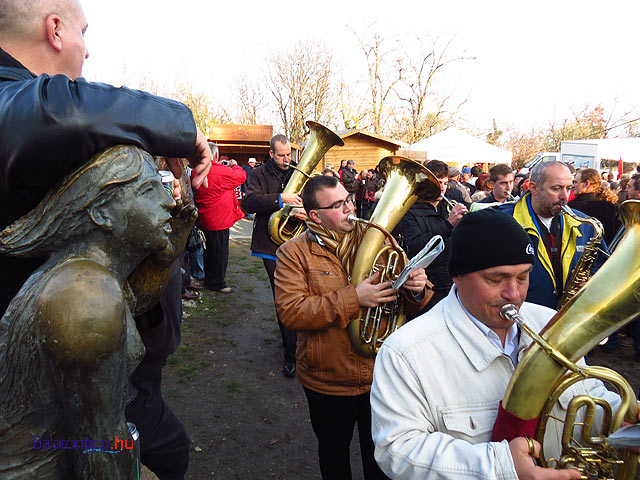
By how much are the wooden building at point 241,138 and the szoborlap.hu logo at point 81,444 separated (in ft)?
60.0

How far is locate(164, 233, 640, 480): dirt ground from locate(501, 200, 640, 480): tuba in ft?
7.40

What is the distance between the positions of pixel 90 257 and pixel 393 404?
120 centimetres

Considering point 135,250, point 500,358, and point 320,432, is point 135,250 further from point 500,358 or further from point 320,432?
point 320,432

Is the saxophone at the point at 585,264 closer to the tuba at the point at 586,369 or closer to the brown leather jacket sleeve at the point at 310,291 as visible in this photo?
the brown leather jacket sleeve at the point at 310,291

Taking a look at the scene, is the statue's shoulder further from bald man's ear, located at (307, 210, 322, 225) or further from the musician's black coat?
the musician's black coat

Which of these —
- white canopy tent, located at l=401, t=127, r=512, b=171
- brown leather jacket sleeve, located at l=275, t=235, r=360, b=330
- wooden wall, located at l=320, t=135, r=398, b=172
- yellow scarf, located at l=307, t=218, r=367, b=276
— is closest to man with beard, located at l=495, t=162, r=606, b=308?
yellow scarf, located at l=307, t=218, r=367, b=276

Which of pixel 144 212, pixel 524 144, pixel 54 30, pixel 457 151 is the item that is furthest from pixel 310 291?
pixel 524 144

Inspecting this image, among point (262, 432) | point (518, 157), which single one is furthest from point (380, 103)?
point (262, 432)

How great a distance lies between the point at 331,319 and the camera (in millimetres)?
2627

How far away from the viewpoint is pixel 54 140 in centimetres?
88

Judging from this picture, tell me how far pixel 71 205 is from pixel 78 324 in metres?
0.27

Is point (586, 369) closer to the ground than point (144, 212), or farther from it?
closer to the ground

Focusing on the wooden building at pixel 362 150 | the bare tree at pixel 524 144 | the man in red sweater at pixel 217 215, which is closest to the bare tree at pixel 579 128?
the bare tree at pixel 524 144

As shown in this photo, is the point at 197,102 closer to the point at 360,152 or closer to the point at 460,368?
the point at 360,152
